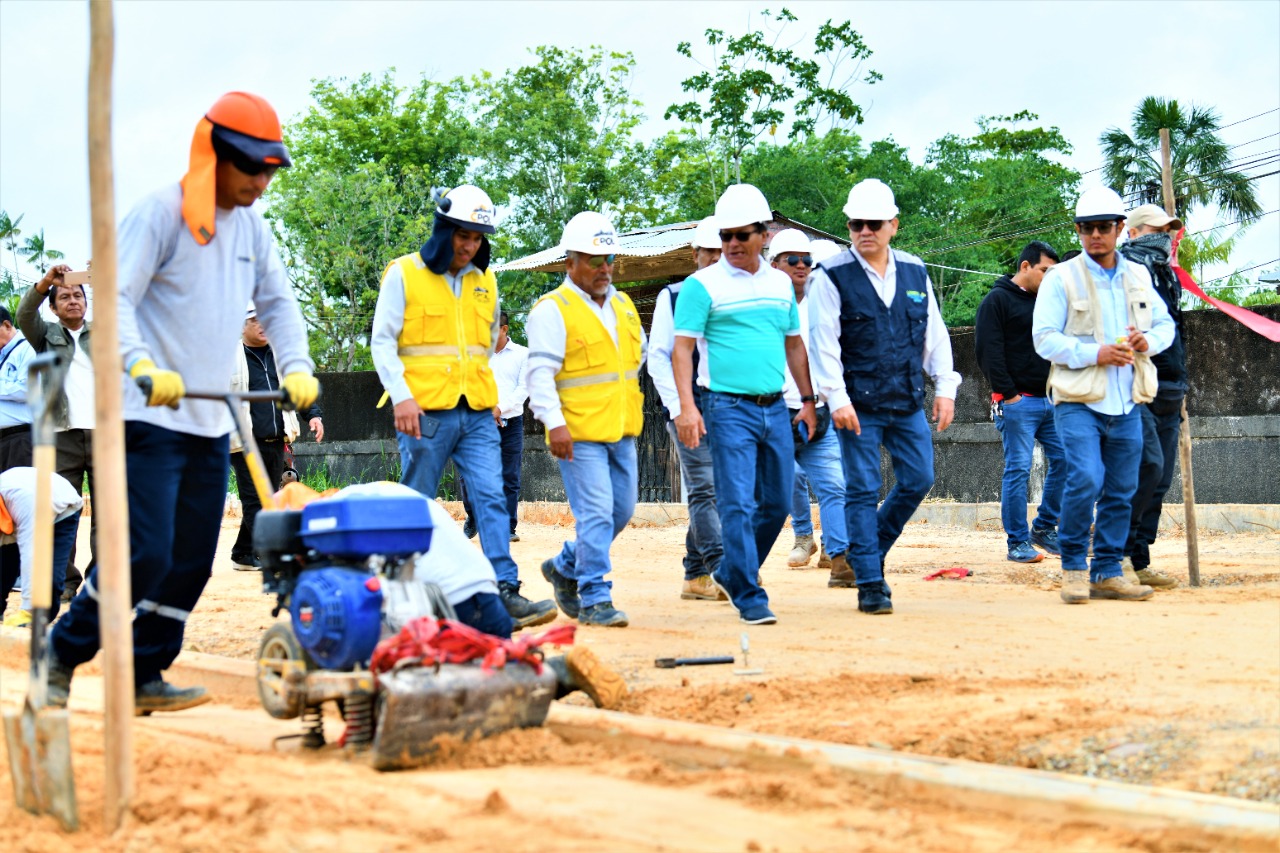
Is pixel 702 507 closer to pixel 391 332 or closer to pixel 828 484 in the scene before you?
pixel 828 484

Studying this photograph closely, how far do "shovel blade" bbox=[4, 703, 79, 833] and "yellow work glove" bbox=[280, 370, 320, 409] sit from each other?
4.45ft

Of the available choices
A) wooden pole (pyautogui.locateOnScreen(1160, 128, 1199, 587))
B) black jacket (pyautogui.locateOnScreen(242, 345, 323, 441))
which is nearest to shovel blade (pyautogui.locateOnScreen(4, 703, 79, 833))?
wooden pole (pyautogui.locateOnScreen(1160, 128, 1199, 587))

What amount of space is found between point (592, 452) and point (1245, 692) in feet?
11.9

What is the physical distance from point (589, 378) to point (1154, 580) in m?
3.68

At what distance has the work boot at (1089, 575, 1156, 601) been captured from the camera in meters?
8.07

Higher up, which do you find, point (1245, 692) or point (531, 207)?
point (531, 207)

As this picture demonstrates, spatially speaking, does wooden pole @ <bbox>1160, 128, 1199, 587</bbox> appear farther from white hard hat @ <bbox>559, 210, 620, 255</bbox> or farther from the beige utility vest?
white hard hat @ <bbox>559, 210, 620, 255</bbox>

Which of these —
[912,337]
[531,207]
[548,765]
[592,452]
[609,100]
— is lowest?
[548,765]

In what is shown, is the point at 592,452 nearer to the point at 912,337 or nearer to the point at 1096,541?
the point at 912,337

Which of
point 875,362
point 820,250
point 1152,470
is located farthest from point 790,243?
Answer: point 1152,470

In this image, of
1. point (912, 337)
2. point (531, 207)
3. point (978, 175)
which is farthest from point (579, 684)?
point (978, 175)

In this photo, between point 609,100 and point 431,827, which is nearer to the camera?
point 431,827

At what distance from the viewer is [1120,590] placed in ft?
26.6

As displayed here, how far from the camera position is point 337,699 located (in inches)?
179
